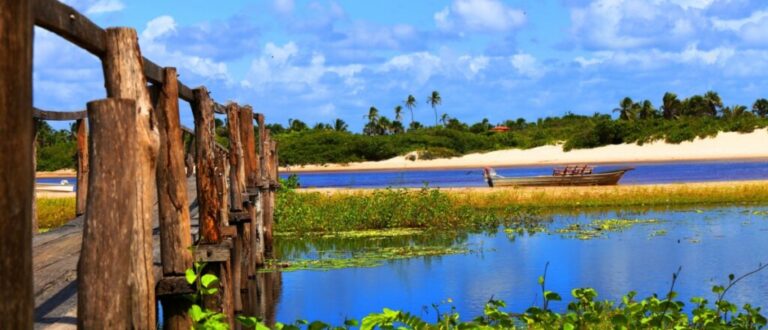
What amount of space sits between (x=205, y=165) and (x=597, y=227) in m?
17.4

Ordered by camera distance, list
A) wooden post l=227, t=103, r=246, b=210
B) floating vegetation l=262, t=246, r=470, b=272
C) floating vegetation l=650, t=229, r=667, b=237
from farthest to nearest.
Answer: floating vegetation l=650, t=229, r=667, b=237
floating vegetation l=262, t=246, r=470, b=272
wooden post l=227, t=103, r=246, b=210

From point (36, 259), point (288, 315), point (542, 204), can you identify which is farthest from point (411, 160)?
point (36, 259)

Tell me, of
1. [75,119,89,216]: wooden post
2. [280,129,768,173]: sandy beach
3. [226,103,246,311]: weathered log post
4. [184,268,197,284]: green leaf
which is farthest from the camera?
[280,129,768,173]: sandy beach

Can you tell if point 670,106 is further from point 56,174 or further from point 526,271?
point 526,271

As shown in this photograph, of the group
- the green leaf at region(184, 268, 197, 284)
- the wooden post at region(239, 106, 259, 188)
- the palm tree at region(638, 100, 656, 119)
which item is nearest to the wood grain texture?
the green leaf at region(184, 268, 197, 284)

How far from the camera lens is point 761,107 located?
115062 millimetres

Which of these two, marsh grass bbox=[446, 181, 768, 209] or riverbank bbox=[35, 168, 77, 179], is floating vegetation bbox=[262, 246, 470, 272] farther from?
riverbank bbox=[35, 168, 77, 179]

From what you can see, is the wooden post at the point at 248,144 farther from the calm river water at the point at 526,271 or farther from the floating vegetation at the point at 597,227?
the floating vegetation at the point at 597,227

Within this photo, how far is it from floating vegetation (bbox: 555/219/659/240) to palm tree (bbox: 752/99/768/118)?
304 ft

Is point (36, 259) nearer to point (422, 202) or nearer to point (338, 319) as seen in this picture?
point (338, 319)

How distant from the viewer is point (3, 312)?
9.00 feet

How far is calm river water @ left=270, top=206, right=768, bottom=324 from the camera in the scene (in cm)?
1586

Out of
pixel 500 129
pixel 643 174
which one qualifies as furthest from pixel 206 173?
pixel 500 129

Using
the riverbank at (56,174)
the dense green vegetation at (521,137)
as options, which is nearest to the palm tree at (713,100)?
the dense green vegetation at (521,137)
